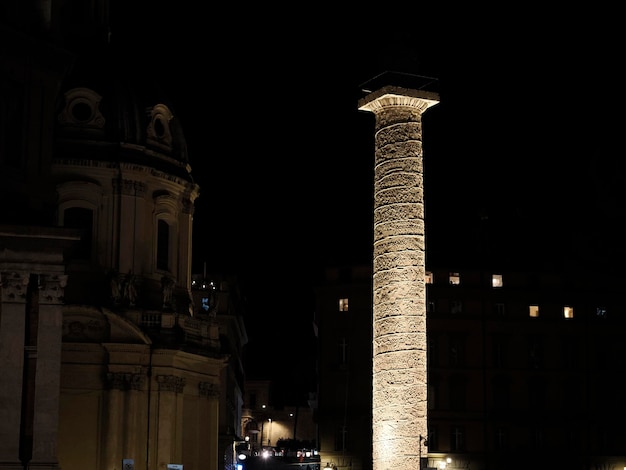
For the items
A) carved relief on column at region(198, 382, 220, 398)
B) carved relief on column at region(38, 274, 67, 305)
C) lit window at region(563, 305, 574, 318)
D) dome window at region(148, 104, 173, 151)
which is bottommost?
carved relief on column at region(198, 382, 220, 398)

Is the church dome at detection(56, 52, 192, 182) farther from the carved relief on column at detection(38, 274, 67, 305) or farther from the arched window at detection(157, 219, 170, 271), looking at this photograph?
the carved relief on column at detection(38, 274, 67, 305)

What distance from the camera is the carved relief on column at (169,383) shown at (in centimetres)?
4412

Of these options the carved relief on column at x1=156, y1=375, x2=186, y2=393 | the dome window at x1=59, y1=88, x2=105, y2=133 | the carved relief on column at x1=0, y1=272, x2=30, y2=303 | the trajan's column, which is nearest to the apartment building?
the carved relief on column at x1=156, y1=375, x2=186, y2=393

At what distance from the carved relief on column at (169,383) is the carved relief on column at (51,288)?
17.4 meters

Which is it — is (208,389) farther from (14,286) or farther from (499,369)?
(14,286)

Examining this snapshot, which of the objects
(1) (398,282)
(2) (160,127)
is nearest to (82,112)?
(2) (160,127)

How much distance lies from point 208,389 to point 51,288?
69.1ft

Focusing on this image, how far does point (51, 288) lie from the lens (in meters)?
27.0

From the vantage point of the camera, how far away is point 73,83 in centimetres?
4678

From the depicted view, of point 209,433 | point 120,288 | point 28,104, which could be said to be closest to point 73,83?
point 120,288

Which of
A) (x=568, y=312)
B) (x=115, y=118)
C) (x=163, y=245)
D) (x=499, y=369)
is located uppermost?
(x=115, y=118)

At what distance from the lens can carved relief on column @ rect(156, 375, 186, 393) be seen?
44.1m

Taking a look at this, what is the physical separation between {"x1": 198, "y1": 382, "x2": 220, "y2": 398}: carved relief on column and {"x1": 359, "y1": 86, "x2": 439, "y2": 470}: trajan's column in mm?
18781

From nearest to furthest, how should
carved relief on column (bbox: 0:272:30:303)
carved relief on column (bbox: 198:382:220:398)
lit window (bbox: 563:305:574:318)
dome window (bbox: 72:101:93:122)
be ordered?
carved relief on column (bbox: 0:272:30:303) → dome window (bbox: 72:101:93:122) → carved relief on column (bbox: 198:382:220:398) → lit window (bbox: 563:305:574:318)
